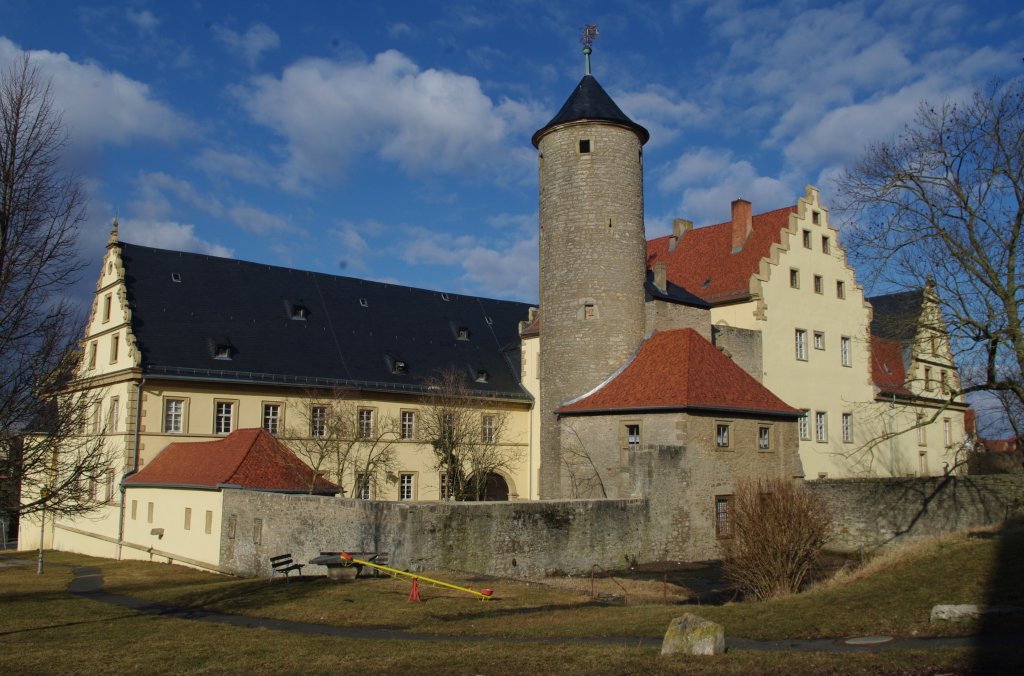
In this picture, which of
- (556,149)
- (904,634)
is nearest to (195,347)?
(556,149)

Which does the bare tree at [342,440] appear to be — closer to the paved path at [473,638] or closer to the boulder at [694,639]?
the paved path at [473,638]

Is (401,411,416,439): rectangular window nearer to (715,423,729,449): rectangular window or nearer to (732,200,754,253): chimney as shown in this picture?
(715,423,729,449): rectangular window

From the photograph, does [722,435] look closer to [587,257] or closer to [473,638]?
[587,257]

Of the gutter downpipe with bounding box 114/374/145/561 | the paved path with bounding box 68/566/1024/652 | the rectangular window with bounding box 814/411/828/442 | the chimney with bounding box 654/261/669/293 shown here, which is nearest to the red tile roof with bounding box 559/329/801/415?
the chimney with bounding box 654/261/669/293

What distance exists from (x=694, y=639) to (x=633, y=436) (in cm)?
1654

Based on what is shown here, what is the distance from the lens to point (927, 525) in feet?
80.6

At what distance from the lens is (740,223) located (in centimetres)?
3619

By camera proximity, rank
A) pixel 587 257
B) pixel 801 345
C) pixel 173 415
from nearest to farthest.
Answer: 1. pixel 173 415
2. pixel 587 257
3. pixel 801 345

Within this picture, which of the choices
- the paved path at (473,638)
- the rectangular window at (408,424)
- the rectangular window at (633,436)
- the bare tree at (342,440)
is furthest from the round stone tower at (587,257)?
the paved path at (473,638)

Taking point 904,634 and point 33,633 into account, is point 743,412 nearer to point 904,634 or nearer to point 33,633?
point 904,634

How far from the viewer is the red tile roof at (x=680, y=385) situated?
25.7m

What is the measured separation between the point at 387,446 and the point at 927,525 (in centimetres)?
1779

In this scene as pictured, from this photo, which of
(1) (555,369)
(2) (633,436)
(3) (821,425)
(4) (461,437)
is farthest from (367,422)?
(3) (821,425)

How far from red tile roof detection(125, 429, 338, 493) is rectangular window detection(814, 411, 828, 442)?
749 inches
